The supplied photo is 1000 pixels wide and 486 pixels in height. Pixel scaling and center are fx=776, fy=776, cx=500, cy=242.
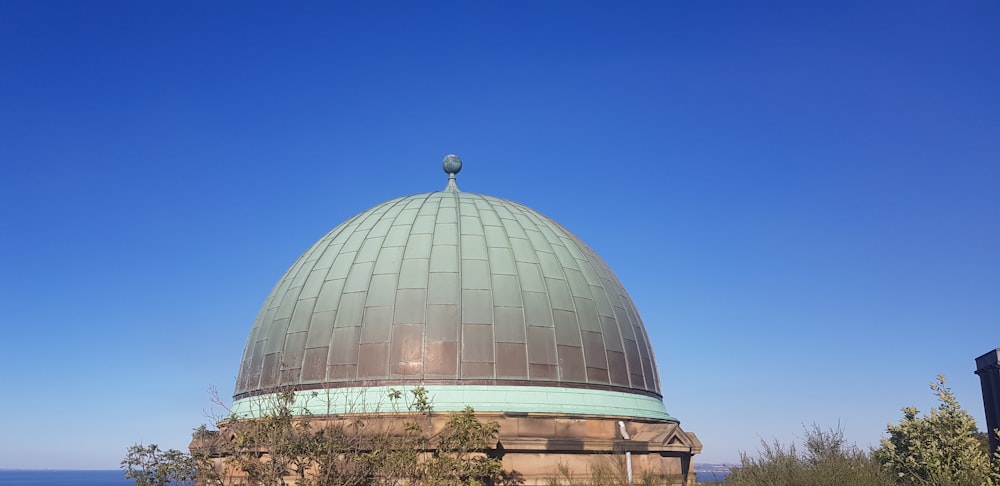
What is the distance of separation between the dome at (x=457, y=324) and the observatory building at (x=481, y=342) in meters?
0.04

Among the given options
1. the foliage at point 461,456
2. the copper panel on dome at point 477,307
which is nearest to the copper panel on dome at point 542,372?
the copper panel on dome at point 477,307

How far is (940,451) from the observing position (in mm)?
20312

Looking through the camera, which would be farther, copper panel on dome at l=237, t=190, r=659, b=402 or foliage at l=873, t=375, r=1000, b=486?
copper panel on dome at l=237, t=190, r=659, b=402

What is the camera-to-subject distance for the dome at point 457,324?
23.1 metres

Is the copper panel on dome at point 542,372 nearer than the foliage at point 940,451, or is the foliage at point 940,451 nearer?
the foliage at point 940,451

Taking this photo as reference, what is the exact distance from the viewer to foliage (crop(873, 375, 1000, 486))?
19516 mm

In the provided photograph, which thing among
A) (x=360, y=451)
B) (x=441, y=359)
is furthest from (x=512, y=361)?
(x=360, y=451)

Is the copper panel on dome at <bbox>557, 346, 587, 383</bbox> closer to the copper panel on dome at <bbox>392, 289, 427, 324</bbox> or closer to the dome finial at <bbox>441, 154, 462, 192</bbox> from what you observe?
the copper panel on dome at <bbox>392, 289, 427, 324</bbox>

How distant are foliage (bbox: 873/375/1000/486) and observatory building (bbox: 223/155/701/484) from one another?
6.11 meters

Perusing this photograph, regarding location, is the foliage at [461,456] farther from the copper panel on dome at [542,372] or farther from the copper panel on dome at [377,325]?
the copper panel on dome at [377,325]


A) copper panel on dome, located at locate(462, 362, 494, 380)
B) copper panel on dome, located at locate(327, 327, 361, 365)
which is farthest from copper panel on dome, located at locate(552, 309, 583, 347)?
copper panel on dome, located at locate(327, 327, 361, 365)

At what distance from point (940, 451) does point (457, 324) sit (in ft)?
44.5

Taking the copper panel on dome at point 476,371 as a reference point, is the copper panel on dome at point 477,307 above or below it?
above

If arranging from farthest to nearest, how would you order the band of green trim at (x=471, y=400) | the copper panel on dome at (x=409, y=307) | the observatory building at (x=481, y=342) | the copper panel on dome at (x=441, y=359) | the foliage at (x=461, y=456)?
the copper panel on dome at (x=409, y=307)
the copper panel on dome at (x=441, y=359)
the observatory building at (x=481, y=342)
the band of green trim at (x=471, y=400)
the foliage at (x=461, y=456)
